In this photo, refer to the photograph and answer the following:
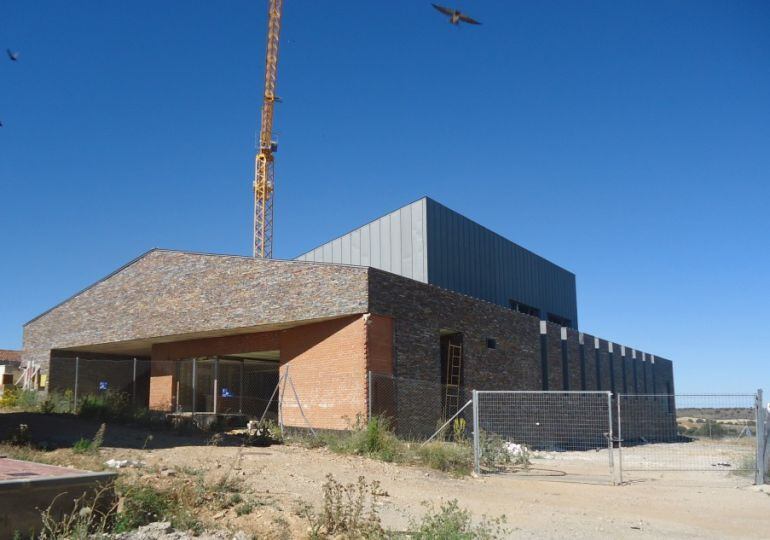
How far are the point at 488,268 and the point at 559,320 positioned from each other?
29.9ft

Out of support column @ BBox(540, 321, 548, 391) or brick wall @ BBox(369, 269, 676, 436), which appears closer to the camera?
brick wall @ BBox(369, 269, 676, 436)

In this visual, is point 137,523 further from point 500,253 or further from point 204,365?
point 500,253

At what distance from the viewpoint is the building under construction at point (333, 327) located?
21.7m

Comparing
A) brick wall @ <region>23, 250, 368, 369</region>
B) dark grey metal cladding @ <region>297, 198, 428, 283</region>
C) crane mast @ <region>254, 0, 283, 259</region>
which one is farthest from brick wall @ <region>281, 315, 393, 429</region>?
crane mast @ <region>254, 0, 283, 259</region>

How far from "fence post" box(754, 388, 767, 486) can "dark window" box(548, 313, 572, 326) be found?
22909mm

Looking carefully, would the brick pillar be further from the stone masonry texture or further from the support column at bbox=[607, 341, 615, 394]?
the support column at bbox=[607, 341, 615, 394]

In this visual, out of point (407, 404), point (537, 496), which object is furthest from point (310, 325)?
point (537, 496)

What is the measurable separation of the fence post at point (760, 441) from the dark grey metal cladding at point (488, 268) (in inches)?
573

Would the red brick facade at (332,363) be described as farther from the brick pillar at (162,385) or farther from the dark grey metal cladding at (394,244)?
the dark grey metal cladding at (394,244)

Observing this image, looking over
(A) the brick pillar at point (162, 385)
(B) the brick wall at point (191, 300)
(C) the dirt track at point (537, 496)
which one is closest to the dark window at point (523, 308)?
(B) the brick wall at point (191, 300)

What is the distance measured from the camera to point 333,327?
2198 cm

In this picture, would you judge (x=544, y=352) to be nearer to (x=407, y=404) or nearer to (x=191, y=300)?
(x=407, y=404)


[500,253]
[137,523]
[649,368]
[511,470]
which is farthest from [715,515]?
[649,368]

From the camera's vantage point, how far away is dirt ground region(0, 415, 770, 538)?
414 inches
